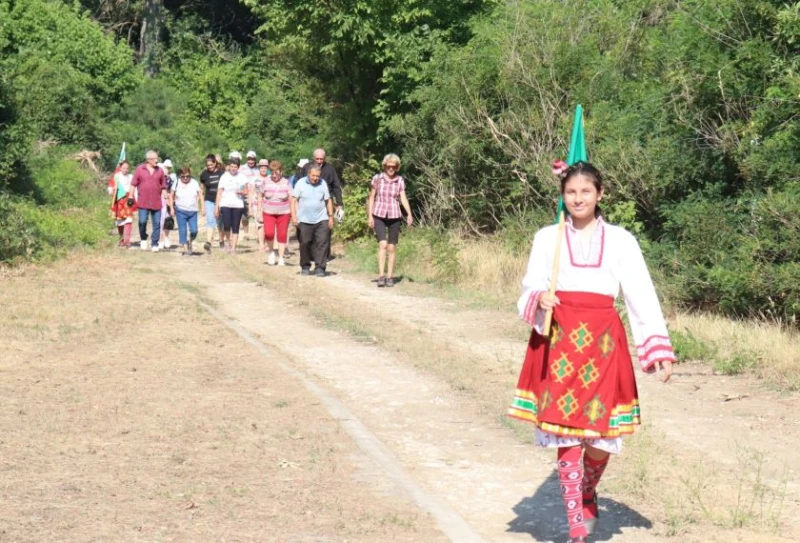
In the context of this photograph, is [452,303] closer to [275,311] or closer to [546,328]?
[275,311]

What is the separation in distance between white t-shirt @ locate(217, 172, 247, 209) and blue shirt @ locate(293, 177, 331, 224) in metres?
3.15

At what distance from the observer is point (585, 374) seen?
5855mm

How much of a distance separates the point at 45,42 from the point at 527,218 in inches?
1060

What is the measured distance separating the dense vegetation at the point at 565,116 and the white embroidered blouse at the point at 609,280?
6783 millimetres

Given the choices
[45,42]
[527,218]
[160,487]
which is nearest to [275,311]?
[527,218]

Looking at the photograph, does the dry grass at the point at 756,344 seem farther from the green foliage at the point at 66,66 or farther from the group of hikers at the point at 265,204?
the green foliage at the point at 66,66

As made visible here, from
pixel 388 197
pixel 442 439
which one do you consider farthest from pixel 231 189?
pixel 442 439

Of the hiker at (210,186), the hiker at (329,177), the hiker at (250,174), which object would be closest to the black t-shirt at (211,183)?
the hiker at (210,186)

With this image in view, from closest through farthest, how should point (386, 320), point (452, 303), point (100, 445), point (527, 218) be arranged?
1. point (100, 445)
2. point (386, 320)
3. point (452, 303)
4. point (527, 218)

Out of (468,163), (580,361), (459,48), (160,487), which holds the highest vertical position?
(459,48)

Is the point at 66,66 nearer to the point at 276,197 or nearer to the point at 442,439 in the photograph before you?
the point at 276,197

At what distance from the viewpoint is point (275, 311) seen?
14703 millimetres

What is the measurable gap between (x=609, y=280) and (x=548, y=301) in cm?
34

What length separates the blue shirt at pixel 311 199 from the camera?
1867 cm
